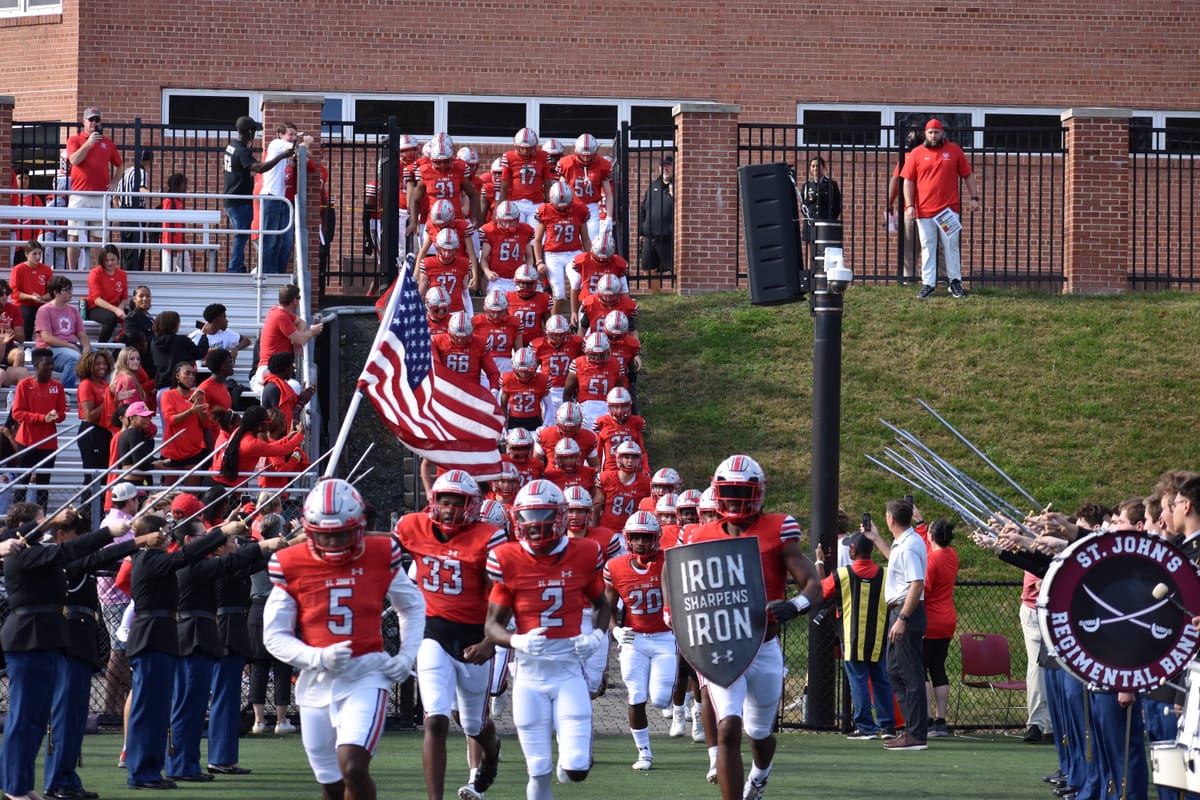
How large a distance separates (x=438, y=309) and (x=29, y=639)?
9178 mm

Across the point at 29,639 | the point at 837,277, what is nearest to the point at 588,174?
the point at 837,277

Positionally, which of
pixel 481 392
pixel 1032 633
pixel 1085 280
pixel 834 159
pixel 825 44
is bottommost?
pixel 1032 633

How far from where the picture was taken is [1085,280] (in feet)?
83.8

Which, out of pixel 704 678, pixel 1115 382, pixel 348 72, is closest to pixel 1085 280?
pixel 1115 382

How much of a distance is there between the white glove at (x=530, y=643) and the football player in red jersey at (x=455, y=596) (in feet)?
1.31

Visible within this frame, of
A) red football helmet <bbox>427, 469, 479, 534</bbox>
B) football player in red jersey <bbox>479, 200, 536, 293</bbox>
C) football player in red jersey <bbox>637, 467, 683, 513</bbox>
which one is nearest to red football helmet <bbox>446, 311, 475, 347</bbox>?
football player in red jersey <bbox>479, 200, 536, 293</bbox>

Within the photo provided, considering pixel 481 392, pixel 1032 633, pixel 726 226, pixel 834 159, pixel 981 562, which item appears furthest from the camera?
pixel 834 159

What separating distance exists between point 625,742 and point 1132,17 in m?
19.1

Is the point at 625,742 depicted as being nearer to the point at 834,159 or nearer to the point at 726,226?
the point at 726,226

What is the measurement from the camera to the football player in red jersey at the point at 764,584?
1091 cm

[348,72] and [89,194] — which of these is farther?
[348,72]

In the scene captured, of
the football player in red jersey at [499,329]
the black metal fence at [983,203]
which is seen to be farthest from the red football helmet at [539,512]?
the black metal fence at [983,203]

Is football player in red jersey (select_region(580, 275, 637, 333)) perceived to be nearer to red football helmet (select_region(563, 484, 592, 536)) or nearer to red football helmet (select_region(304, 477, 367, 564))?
red football helmet (select_region(563, 484, 592, 536))

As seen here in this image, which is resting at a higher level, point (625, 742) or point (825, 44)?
point (825, 44)
